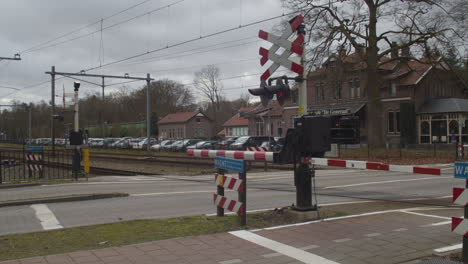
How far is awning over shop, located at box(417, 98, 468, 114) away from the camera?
41281 mm

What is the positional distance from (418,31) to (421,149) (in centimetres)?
1194

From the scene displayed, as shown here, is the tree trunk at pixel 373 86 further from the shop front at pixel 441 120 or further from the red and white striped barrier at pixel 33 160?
the red and white striped barrier at pixel 33 160

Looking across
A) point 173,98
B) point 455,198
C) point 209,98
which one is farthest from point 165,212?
point 173,98

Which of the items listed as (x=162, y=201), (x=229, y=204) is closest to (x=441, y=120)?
(x=162, y=201)

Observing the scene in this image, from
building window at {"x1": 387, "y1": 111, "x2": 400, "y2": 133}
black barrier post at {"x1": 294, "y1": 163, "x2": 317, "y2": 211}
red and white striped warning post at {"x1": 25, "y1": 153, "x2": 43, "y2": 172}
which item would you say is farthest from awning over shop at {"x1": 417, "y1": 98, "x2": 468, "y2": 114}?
black barrier post at {"x1": 294, "y1": 163, "x2": 317, "y2": 211}

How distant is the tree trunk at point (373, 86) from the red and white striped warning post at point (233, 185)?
2752 centimetres

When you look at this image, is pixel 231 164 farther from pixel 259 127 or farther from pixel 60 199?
pixel 259 127

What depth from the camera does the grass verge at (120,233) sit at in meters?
5.55

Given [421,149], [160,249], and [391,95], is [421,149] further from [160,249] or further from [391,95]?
[160,249]

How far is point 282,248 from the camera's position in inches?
216

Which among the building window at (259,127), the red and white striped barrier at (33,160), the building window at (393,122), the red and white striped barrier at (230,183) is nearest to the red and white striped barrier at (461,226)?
the red and white striped barrier at (230,183)

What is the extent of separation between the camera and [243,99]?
104 meters

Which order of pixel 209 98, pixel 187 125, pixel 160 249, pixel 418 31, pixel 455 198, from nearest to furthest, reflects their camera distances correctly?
1. pixel 455 198
2. pixel 160 249
3. pixel 418 31
4. pixel 187 125
5. pixel 209 98

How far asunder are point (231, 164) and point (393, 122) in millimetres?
43311
